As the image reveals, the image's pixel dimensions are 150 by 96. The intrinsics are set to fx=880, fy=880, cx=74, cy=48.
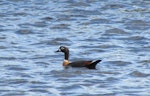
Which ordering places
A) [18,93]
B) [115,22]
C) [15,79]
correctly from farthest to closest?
[115,22] < [15,79] < [18,93]

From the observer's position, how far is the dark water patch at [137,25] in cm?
2792

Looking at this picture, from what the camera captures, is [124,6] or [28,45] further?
[124,6]

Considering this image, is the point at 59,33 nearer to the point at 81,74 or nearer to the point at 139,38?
the point at 139,38

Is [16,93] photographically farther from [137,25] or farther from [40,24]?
[137,25]

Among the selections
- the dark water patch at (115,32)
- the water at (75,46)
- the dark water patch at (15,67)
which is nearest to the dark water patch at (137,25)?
the water at (75,46)

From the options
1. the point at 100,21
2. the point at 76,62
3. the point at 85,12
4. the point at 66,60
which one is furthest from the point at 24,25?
the point at 76,62

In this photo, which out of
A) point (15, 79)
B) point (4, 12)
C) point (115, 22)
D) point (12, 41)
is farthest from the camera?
point (4, 12)

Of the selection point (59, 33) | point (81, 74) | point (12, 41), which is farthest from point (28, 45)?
point (81, 74)

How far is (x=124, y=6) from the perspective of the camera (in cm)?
3198

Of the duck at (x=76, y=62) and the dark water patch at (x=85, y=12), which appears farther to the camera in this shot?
the dark water patch at (x=85, y=12)

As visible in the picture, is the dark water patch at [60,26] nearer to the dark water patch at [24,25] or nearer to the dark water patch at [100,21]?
the dark water patch at [24,25]

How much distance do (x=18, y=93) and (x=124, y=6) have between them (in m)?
14.2

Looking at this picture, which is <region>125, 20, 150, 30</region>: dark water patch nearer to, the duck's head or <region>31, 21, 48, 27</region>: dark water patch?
<region>31, 21, 48, 27</region>: dark water patch

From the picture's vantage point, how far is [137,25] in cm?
2828
